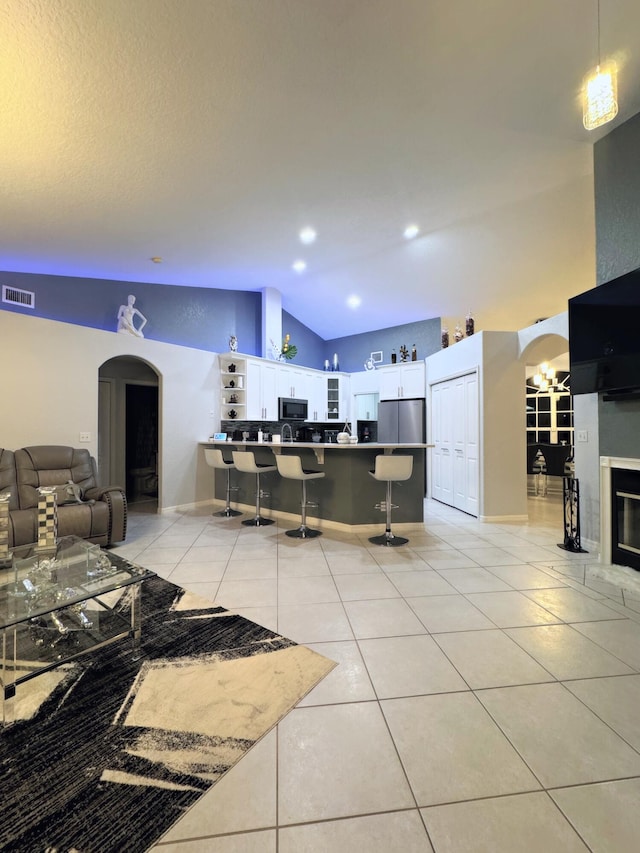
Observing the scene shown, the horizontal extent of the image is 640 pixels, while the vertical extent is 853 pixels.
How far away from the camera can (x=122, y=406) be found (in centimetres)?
644

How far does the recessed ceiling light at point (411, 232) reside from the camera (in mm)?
4555

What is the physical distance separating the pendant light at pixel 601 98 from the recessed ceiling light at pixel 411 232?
2518 millimetres

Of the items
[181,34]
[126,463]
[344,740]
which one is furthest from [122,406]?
[344,740]

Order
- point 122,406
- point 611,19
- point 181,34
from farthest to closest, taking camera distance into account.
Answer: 1. point 122,406
2. point 611,19
3. point 181,34

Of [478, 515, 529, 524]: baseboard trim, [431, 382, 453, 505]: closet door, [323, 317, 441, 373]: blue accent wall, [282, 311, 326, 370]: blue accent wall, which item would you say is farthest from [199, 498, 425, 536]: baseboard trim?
[282, 311, 326, 370]: blue accent wall

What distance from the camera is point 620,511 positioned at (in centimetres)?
312

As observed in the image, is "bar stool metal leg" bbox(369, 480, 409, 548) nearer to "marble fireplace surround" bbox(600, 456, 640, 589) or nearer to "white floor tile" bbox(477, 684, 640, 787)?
"marble fireplace surround" bbox(600, 456, 640, 589)

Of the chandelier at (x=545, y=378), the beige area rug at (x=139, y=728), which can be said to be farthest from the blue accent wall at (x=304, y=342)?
the beige area rug at (x=139, y=728)

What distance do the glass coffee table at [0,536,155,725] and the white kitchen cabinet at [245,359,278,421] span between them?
419cm

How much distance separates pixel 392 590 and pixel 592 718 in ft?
4.35

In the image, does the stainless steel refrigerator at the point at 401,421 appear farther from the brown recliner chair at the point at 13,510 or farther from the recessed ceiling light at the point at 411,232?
the brown recliner chair at the point at 13,510

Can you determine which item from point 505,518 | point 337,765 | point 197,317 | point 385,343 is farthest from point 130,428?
point 337,765

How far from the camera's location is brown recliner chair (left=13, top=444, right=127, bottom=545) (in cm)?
342

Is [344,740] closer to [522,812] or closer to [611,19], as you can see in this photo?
[522,812]
